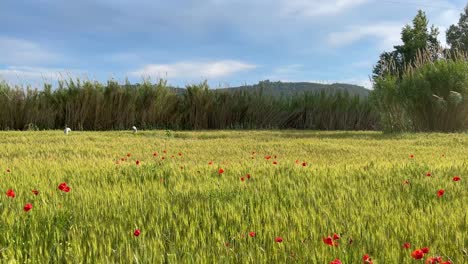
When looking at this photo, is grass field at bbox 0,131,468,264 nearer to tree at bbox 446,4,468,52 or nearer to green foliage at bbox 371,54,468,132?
green foliage at bbox 371,54,468,132

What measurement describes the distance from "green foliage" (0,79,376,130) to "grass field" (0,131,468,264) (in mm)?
9079

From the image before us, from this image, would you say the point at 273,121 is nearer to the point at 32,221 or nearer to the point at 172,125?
the point at 172,125

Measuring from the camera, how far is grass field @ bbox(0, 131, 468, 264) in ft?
6.66

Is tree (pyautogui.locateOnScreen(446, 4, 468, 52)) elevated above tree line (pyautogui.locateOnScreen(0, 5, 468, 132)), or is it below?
above

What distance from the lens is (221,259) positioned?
190 cm

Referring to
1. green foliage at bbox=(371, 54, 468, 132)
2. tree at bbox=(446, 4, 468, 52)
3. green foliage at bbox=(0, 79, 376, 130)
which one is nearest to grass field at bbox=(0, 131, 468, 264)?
green foliage at bbox=(371, 54, 468, 132)

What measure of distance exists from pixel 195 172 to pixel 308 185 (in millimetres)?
1126

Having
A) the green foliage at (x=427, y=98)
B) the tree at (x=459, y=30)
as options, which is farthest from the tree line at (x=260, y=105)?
the tree at (x=459, y=30)

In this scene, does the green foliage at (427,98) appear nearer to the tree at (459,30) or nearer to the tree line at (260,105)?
the tree line at (260,105)

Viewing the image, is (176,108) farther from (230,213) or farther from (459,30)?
(459,30)

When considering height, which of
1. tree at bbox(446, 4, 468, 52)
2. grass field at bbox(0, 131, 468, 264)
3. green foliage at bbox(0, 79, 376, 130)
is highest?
tree at bbox(446, 4, 468, 52)

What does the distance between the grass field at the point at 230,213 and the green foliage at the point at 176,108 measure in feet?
29.8

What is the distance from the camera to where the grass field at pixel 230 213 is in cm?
203

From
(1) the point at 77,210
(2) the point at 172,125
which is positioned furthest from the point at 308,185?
(2) the point at 172,125
